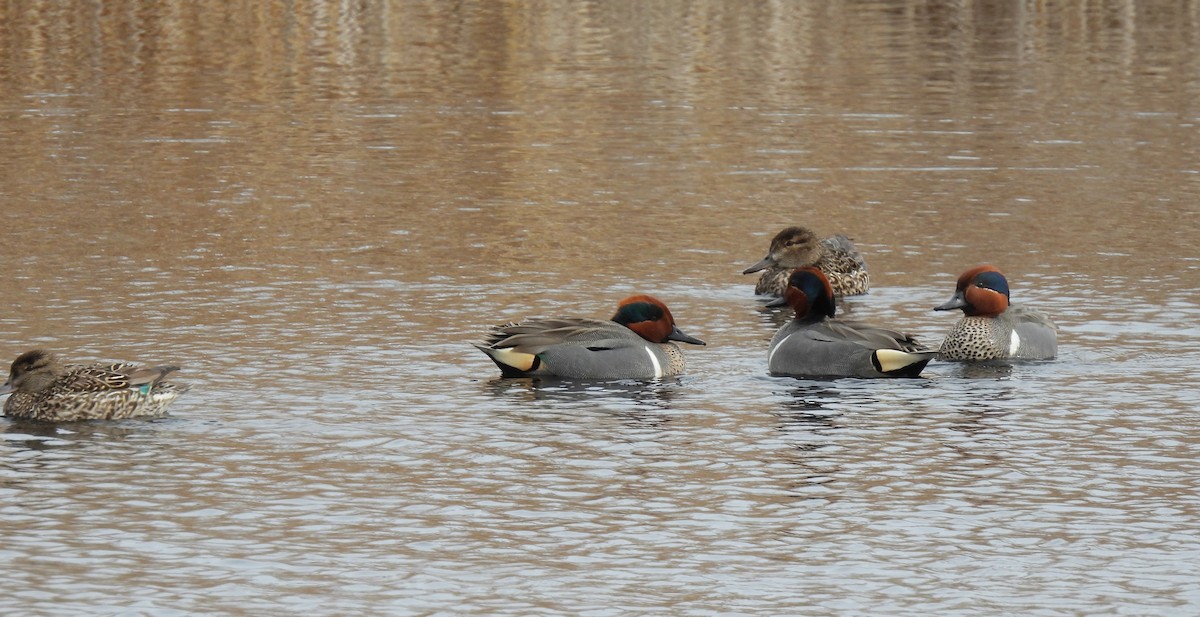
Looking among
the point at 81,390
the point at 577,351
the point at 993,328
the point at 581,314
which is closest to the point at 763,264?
the point at 581,314

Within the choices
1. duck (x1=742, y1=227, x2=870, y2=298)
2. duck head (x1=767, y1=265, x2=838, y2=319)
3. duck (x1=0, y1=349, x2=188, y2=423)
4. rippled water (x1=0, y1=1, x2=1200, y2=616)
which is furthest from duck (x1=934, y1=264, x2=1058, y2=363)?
duck (x1=0, y1=349, x2=188, y2=423)

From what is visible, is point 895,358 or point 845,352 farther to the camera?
point 845,352

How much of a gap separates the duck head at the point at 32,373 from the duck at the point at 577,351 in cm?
284

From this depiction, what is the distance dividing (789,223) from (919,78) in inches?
634

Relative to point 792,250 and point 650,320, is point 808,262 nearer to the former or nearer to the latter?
point 792,250

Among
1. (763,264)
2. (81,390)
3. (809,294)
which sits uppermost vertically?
(809,294)

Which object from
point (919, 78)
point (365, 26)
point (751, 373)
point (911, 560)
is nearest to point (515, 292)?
point (751, 373)

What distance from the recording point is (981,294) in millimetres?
15188

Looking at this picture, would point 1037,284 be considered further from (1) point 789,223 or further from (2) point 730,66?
(2) point 730,66

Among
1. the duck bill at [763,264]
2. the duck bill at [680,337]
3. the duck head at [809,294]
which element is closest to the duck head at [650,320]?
the duck bill at [680,337]

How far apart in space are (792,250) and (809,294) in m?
3.33

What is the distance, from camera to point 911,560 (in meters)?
9.70

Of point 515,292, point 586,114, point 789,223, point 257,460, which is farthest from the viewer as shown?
point 586,114

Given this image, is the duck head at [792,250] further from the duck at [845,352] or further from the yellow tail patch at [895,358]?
the yellow tail patch at [895,358]
